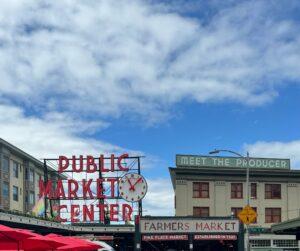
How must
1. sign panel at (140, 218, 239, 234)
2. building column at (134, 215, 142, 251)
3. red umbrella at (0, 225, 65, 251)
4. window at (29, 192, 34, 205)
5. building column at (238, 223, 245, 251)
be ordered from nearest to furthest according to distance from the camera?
red umbrella at (0, 225, 65, 251) → building column at (134, 215, 142, 251) → building column at (238, 223, 245, 251) → sign panel at (140, 218, 239, 234) → window at (29, 192, 34, 205)

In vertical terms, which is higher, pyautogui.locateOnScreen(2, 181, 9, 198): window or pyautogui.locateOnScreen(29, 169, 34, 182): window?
pyautogui.locateOnScreen(29, 169, 34, 182): window

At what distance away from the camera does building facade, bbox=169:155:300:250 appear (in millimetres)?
67562

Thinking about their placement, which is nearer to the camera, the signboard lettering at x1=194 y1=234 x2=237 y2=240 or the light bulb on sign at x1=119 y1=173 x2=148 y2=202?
the signboard lettering at x1=194 y1=234 x2=237 y2=240

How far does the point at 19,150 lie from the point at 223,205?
2575 cm

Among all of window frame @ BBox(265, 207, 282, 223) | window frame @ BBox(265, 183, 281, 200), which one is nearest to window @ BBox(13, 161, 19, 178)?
window frame @ BBox(265, 183, 281, 200)

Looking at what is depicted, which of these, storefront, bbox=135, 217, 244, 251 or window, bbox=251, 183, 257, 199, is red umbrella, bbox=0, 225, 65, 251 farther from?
window, bbox=251, 183, 257, 199

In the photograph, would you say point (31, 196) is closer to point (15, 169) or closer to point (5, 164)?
point (15, 169)

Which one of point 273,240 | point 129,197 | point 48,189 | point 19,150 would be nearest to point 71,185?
point 48,189

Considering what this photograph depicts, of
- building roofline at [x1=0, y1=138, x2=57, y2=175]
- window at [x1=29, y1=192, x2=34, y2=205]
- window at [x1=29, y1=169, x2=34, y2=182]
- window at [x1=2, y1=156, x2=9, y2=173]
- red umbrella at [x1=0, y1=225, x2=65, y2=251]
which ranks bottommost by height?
window at [x1=29, y1=192, x2=34, y2=205]

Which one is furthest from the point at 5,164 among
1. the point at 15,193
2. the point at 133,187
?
the point at 133,187

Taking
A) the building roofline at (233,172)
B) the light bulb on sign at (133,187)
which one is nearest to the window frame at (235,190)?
the building roofline at (233,172)

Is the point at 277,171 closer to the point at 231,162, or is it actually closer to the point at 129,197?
the point at 231,162

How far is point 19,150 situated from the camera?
72.8 metres

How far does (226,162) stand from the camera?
6988 centimetres
